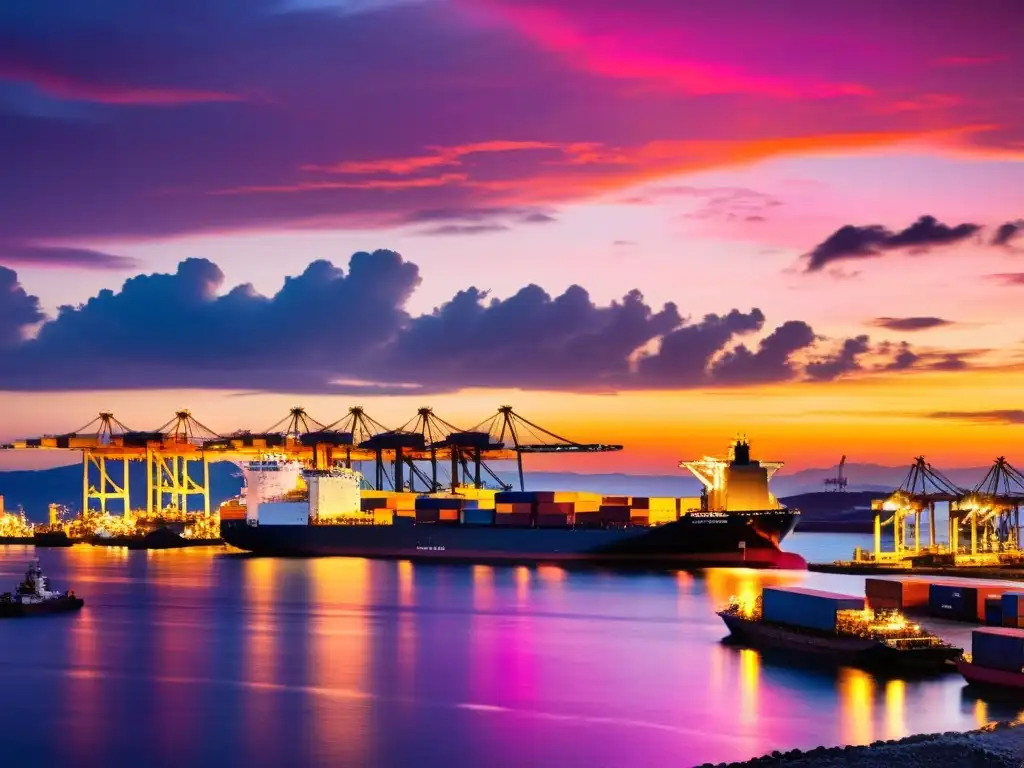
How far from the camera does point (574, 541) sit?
78.3 m

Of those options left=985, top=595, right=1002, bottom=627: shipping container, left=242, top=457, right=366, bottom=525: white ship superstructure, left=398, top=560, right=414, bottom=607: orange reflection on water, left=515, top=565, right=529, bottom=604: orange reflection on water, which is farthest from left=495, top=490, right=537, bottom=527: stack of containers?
left=985, top=595, right=1002, bottom=627: shipping container

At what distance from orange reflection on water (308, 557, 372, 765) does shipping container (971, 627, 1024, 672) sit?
47.3ft

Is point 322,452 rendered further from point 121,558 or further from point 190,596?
point 190,596

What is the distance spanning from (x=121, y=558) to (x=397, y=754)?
239 ft

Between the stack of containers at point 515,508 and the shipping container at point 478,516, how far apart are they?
Result: 0.70 metres

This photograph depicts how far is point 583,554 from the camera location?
7894 cm

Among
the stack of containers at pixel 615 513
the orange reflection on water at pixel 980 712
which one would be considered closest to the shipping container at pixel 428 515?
the stack of containers at pixel 615 513

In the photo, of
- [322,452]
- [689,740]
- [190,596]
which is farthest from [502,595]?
[322,452]

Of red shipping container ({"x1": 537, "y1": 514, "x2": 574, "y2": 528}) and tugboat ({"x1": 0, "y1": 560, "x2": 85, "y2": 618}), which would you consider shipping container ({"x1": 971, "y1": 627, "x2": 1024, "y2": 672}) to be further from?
red shipping container ({"x1": 537, "y1": 514, "x2": 574, "y2": 528})

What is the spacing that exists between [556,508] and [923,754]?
5541 centimetres

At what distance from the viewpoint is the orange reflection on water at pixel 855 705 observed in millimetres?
27875

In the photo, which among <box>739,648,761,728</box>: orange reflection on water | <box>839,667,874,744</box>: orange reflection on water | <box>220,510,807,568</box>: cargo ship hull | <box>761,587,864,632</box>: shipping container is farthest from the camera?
<box>220,510,807,568</box>: cargo ship hull

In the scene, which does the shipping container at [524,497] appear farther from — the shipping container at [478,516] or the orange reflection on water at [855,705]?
the orange reflection on water at [855,705]

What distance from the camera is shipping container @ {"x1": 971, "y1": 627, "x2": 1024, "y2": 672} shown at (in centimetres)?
3075
